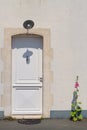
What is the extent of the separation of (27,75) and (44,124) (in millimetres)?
1684

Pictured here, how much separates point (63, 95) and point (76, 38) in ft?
5.86

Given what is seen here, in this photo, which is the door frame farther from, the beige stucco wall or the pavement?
the pavement

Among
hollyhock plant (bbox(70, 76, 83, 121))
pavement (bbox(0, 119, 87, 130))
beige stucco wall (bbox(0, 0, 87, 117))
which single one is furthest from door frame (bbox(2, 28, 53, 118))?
hollyhock plant (bbox(70, 76, 83, 121))

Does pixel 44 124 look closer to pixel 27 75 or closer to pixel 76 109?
pixel 76 109

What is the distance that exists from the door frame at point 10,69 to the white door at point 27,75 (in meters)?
0.22

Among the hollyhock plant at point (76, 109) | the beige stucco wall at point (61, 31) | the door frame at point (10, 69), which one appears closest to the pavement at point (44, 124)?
the hollyhock plant at point (76, 109)

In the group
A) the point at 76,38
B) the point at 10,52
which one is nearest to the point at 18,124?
the point at 10,52

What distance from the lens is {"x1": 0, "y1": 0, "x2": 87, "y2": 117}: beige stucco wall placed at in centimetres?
1140

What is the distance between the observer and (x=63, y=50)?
37.8 feet

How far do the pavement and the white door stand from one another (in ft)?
1.83

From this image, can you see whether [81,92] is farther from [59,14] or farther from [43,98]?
[59,14]

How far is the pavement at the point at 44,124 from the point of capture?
34.5 ft

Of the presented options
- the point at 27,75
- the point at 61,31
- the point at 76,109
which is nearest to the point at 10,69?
the point at 27,75

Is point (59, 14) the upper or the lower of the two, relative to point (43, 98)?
upper
